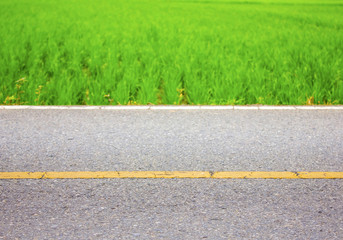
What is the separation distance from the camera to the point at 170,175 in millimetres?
3602

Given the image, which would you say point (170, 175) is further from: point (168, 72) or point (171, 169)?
point (168, 72)

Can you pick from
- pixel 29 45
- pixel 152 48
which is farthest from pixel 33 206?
pixel 29 45

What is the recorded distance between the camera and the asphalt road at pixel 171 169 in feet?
9.29

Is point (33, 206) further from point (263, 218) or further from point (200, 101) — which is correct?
point (200, 101)

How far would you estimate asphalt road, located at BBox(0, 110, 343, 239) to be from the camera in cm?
283

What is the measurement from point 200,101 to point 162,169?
279cm

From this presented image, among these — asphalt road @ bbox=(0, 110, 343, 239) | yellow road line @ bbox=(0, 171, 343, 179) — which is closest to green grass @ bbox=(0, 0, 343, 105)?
asphalt road @ bbox=(0, 110, 343, 239)

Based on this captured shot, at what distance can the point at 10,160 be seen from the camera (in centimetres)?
395

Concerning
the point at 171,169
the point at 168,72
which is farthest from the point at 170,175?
the point at 168,72

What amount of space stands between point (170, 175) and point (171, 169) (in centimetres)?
12

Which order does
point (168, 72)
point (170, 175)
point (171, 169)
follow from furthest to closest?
point (168, 72), point (171, 169), point (170, 175)

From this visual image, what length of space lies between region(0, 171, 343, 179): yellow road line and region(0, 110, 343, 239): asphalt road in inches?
3.1

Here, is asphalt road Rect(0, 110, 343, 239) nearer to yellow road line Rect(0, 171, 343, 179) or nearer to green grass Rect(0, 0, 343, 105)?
yellow road line Rect(0, 171, 343, 179)

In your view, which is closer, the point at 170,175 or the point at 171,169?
the point at 170,175
